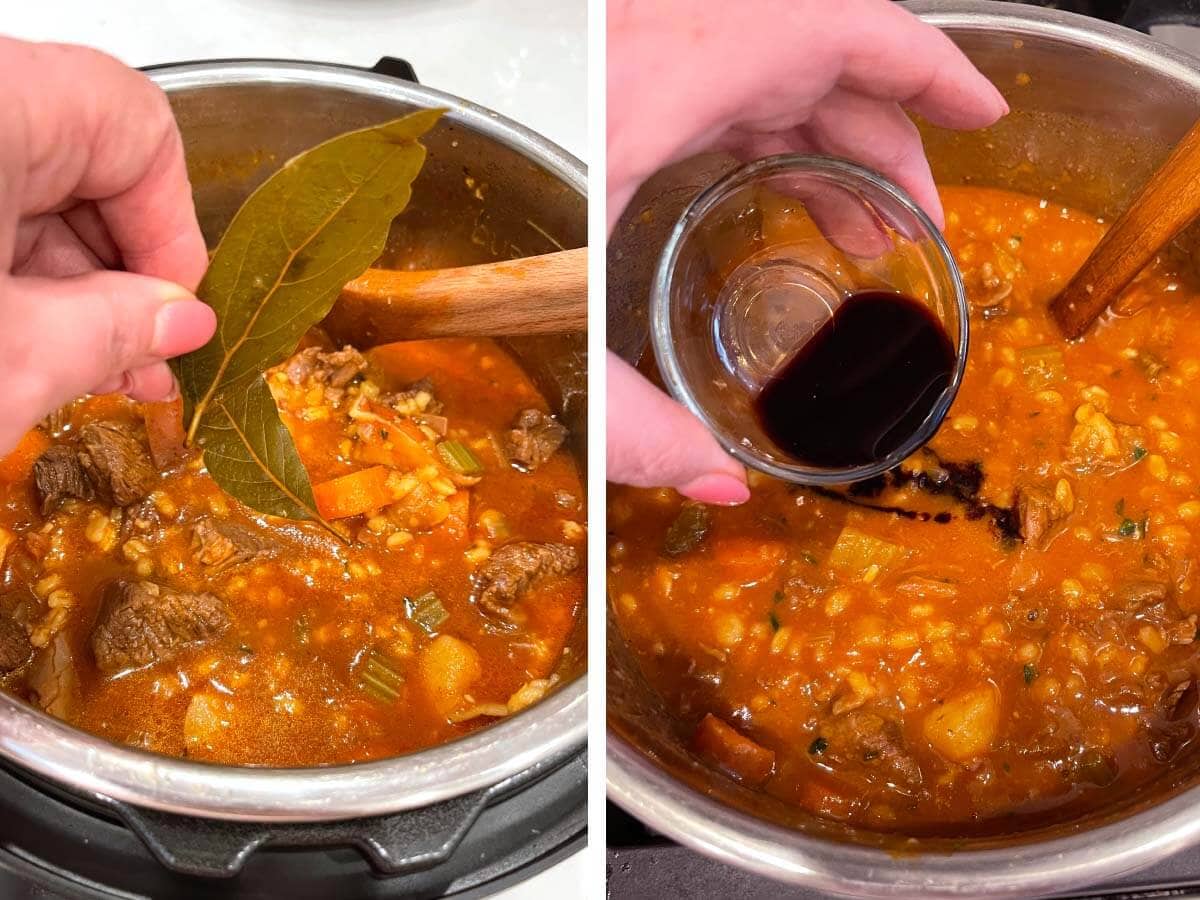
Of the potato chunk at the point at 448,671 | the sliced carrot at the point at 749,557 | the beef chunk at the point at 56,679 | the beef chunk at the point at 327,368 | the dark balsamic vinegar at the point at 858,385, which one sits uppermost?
the dark balsamic vinegar at the point at 858,385

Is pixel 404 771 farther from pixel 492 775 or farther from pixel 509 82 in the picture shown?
pixel 509 82

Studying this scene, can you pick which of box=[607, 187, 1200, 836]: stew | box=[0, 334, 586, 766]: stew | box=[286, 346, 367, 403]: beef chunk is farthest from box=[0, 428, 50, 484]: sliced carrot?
box=[607, 187, 1200, 836]: stew

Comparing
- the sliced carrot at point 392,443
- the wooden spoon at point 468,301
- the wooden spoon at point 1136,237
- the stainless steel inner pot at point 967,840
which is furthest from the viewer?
the sliced carrot at point 392,443

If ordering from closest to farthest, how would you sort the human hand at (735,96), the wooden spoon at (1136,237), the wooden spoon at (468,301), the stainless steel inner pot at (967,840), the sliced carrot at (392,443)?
1. the human hand at (735,96)
2. the stainless steel inner pot at (967,840)
3. the wooden spoon at (1136,237)
4. the wooden spoon at (468,301)
5. the sliced carrot at (392,443)

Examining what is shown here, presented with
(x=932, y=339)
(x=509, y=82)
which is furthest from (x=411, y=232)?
(x=932, y=339)

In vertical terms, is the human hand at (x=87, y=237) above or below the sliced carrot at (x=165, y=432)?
above

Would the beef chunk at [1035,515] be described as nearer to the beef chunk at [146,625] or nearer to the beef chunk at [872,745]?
the beef chunk at [872,745]

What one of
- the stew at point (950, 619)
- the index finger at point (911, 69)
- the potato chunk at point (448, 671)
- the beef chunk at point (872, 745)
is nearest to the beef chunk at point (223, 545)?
the potato chunk at point (448, 671)

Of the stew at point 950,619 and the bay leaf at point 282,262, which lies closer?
the bay leaf at point 282,262
